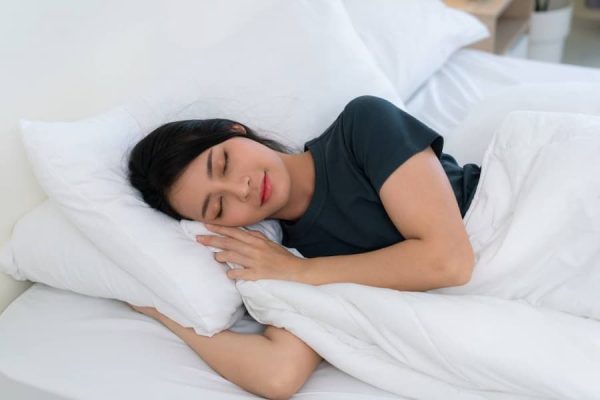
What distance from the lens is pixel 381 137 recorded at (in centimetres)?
104

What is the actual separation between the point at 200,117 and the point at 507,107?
66 centimetres

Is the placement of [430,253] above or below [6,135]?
below

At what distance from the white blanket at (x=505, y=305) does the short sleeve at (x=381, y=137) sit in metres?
0.16

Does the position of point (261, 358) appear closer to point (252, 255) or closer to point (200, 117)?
point (252, 255)

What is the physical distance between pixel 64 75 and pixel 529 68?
1.24 meters

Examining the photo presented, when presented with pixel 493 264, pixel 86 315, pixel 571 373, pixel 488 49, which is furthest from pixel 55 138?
pixel 488 49

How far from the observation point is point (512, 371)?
0.83 metres

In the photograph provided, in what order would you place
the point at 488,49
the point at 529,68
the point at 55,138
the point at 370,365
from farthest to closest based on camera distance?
the point at 488,49
the point at 529,68
the point at 55,138
the point at 370,365

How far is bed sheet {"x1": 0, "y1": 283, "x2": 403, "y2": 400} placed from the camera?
0.93 meters

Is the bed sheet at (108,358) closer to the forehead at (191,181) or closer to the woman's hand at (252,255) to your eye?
the woman's hand at (252,255)

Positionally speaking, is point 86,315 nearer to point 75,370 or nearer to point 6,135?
point 75,370

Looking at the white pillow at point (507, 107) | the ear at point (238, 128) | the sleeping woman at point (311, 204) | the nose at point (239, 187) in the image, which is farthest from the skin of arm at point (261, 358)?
the white pillow at point (507, 107)

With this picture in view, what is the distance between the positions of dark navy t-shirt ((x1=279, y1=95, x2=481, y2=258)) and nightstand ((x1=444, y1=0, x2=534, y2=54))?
1159 millimetres

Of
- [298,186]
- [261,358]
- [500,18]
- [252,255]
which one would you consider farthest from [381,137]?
[500,18]
